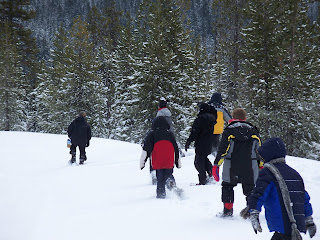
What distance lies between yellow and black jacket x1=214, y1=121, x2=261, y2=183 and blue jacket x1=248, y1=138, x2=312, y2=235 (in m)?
1.43

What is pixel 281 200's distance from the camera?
272 centimetres

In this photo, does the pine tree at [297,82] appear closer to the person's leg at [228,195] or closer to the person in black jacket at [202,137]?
the person in black jacket at [202,137]

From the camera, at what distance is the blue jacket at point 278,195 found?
8.84ft

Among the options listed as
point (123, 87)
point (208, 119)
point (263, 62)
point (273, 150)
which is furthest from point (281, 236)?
point (123, 87)

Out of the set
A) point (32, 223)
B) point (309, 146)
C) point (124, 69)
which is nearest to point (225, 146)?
point (32, 223)

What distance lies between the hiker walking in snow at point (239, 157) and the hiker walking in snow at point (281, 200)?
1451 millimetres

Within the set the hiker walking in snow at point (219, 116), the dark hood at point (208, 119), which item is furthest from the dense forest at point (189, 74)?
the dark hood at point (208, 119)

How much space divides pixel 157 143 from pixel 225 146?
1.82 meters

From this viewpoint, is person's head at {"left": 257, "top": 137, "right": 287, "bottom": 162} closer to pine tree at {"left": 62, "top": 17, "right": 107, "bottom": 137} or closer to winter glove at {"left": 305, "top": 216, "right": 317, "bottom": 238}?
winter glove at {"left": 305, "top": 216, "right": 317, "bottom": 238}

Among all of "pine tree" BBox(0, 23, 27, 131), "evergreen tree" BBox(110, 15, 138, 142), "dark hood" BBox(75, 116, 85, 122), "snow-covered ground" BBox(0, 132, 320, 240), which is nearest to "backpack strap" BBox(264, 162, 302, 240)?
"snow-covered ground" BBox(0, 132, 320, 240)

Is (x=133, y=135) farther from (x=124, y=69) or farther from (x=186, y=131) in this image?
(x=124, y=69)

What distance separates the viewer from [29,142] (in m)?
16.9

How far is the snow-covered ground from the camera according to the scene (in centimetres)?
409

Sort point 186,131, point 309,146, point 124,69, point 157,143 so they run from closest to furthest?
point 157,143 < point 309,146 < point 186,131 < point 124,69
